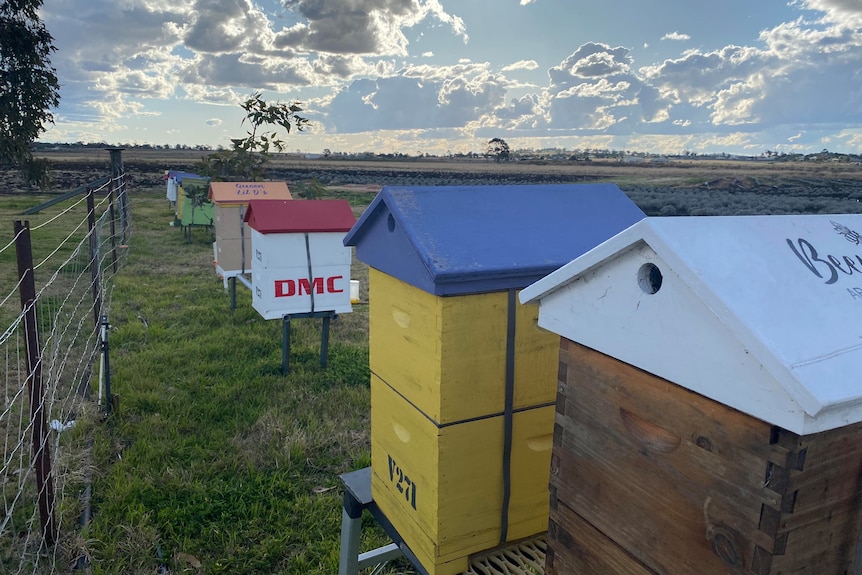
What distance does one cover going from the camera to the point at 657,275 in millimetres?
1270

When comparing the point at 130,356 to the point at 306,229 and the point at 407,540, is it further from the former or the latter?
the point at 407,540

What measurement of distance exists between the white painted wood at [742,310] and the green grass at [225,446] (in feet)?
9.50

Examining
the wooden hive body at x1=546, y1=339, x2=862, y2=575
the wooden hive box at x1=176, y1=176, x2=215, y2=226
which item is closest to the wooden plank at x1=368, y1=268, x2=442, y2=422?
the wooden hive body at x1=546, y1=339, x2=862, y2=575

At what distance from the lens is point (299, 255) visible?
19.3 feet

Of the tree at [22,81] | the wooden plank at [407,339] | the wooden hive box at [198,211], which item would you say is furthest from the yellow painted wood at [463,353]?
the tree at [22,81]

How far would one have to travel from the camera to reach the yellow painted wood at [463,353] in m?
2.00

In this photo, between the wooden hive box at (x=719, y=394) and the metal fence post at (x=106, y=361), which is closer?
the wooden hive box at (x=719, y=394)

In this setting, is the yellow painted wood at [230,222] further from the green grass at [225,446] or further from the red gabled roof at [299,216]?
the red gabled roof at [299,216]

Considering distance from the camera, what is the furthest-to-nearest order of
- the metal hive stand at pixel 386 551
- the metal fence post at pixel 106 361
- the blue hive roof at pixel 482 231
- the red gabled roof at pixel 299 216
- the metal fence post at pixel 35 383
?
the red gabled roof at pixel 299 216
the metal fence post at pixel 106 361
the metal fence post at pixel 35 383
the metal hive stand at pixel 386 551
the blue hive roof at pixel 482 231

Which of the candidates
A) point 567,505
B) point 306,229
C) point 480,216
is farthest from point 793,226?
point 306,229

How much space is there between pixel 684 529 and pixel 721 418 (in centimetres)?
28

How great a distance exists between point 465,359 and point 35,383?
2.70m

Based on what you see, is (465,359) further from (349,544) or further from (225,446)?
(225,446)

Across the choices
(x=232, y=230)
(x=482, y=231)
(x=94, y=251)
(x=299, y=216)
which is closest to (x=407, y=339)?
(x=482, y=231)
